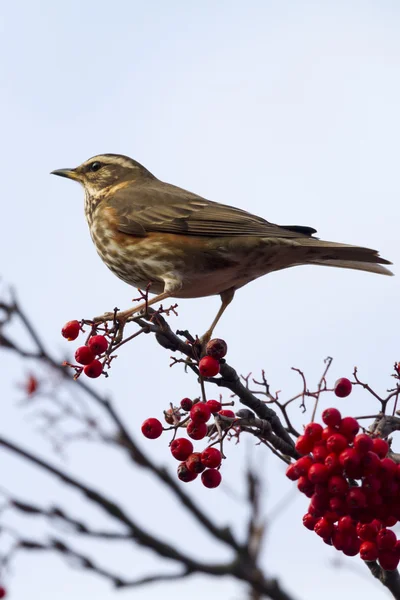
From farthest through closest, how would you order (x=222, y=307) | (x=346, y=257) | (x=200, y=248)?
1. (x=200, y=248)
2. (x=222, y=307)
3. (x=346, y=257)

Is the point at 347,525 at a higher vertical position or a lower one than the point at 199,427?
lower

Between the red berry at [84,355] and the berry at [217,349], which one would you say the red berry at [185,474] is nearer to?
the berry at [217,349]

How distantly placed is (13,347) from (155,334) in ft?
2.85

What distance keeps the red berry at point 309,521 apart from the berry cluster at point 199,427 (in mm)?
461

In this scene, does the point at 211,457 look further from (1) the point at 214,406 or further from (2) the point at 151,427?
(2) the point at 151,427

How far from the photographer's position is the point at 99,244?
Result: 621 cm

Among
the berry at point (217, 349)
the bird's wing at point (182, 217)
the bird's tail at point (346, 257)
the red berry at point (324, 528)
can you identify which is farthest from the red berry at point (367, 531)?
the bird's wing at point (182, 217)

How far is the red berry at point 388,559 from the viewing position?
9.95 ft

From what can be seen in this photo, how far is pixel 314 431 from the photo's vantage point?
305cm

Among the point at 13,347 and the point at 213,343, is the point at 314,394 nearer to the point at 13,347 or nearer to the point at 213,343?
the point at 213,343

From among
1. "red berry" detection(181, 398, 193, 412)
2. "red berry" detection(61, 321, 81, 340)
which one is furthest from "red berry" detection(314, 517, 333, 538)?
"red berry" detection(61, 321, 81, 340)

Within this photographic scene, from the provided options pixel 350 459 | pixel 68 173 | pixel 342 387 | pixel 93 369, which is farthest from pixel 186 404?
pixel 68 173

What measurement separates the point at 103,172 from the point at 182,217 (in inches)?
57.6

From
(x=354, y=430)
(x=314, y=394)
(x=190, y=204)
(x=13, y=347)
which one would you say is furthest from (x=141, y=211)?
(x=354, y=430)
